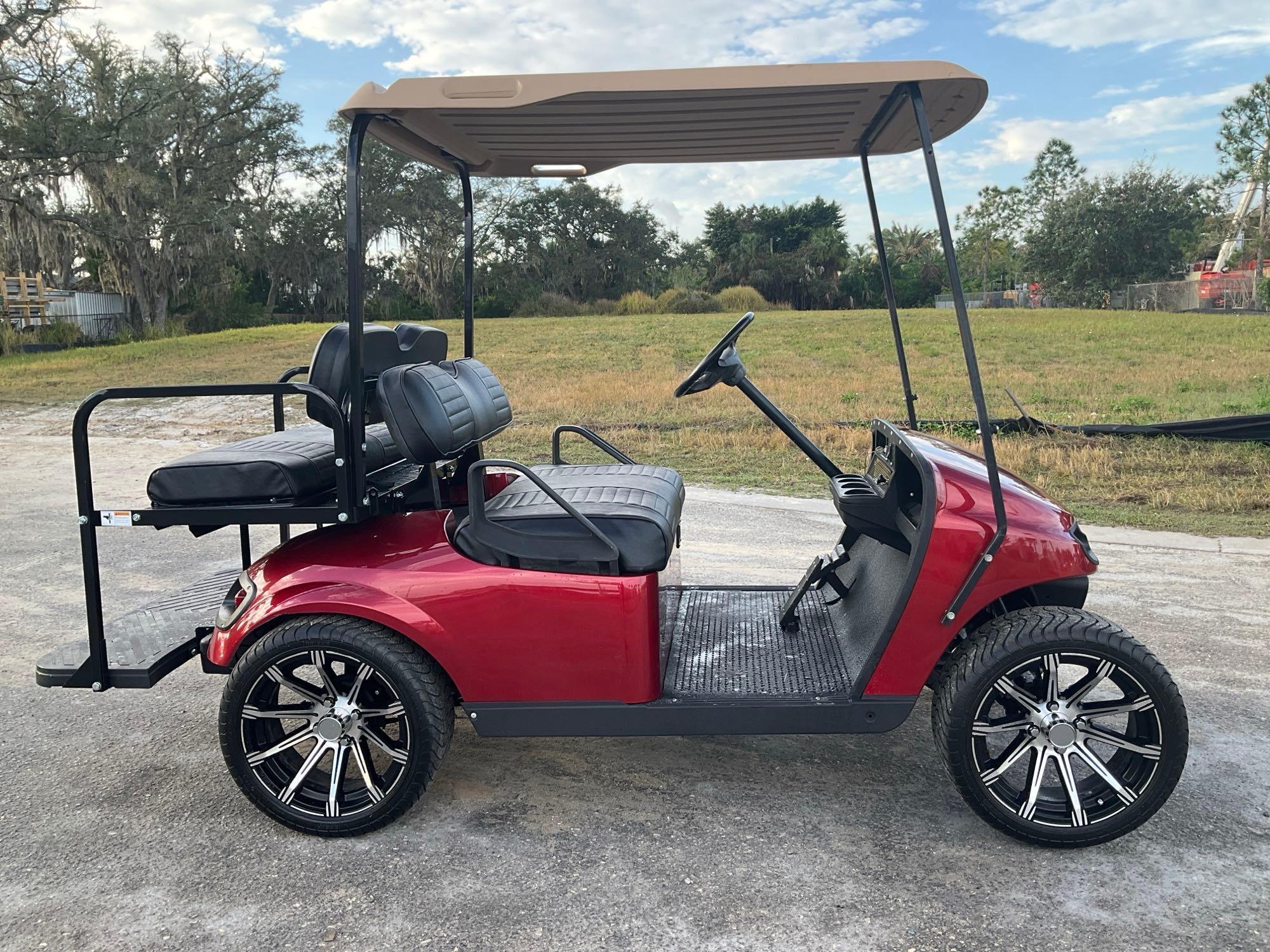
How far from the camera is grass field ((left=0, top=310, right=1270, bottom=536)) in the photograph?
25.9 ft

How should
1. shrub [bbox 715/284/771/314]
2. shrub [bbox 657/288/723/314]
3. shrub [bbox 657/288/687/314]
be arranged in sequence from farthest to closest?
1. shrub [bbox 715/284/771/314]
2. shrub [bbox 657/288/687/314]
3. shrub [bbox 657/288/723/314]

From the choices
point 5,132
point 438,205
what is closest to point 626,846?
point 5,132

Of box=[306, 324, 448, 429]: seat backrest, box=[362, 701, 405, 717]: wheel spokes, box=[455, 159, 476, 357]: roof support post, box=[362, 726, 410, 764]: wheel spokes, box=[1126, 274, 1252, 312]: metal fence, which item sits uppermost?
box=[1126, 274, 1252, 312]: metal fence

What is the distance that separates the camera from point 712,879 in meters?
2.49

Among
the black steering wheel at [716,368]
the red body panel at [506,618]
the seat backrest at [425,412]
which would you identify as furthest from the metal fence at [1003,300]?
the red body panel at [506,618]

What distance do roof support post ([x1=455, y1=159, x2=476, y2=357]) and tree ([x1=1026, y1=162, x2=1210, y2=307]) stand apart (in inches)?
1655

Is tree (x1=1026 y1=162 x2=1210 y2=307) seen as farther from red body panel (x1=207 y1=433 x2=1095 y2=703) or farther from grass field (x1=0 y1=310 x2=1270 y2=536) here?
red body panel (x1=207 y1=433 x2=1095 y2=703)

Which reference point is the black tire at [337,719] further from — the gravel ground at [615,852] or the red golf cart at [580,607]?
the gravel ground at [615,852]

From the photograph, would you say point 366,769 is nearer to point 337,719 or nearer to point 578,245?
point 337,719

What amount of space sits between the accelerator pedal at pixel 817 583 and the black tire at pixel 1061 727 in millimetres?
773

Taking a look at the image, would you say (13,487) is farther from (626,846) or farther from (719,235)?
(719,235)

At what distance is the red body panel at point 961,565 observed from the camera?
8.51 ft

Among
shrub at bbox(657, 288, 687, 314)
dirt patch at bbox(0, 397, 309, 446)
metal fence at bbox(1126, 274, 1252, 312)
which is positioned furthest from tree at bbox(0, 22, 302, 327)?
metal fence at bbox(1126, 274, 1252, 312)

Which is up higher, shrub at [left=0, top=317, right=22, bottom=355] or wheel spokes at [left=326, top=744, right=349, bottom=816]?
shrub at [left=0, top=317, right=22, bottom=355]
